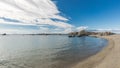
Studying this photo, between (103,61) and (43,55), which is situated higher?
(103,61)

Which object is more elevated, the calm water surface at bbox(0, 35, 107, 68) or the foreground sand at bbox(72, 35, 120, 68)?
the foreground sand at bbox(72, 35, 120, 68)

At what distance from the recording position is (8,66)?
58.7 ft

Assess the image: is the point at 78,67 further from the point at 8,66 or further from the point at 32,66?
the point at 8,66

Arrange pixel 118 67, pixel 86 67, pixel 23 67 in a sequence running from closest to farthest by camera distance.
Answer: pixel 118 67 < pixel 86 67 < pixel 23 67

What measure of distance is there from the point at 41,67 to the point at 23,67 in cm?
243

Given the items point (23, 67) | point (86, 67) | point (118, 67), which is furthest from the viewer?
point (23, 67)

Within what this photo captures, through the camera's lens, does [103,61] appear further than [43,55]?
No

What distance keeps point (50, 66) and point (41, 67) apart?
1.22m

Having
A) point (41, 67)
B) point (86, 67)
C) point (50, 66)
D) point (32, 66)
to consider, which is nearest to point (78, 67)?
point (86, 67)

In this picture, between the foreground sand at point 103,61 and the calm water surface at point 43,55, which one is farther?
the calm water surface at point 43,55

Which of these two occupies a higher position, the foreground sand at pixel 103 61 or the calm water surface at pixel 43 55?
the foreground sand at pixel 103 61

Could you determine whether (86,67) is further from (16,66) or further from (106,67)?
(16,66)

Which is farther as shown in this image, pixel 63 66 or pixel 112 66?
pixel 63 66

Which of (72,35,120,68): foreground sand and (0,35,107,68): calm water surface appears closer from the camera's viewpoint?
(72,35,120,68): foreground sand
